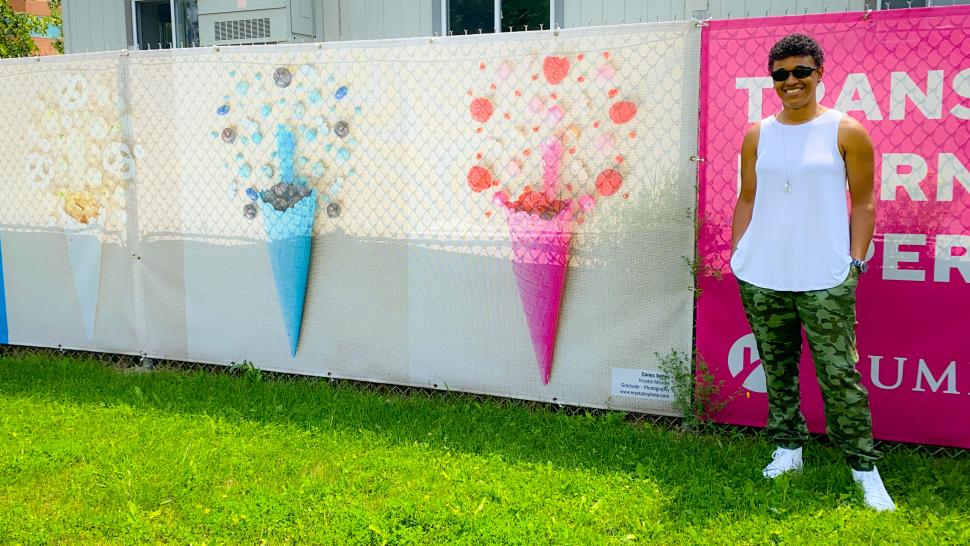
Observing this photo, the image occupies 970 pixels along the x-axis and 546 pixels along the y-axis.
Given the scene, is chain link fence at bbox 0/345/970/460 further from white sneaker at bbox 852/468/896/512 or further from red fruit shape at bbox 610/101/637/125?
red fruit shape at bbox 610/101/637/125

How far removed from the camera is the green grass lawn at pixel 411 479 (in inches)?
123

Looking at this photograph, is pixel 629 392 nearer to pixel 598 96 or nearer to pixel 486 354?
pixel 486 354

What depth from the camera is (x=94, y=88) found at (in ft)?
17.5

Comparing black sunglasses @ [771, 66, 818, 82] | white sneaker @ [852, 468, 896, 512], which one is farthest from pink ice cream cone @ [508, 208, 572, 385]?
white sneaker @ [852, 468, 896, 512]

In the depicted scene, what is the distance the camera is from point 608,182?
4215 millimetres

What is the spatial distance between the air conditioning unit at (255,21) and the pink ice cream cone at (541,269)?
16.9ft

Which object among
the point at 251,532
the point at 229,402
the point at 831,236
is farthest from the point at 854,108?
the point at 229,402

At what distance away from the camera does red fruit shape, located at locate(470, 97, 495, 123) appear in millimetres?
4402

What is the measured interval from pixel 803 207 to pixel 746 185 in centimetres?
31

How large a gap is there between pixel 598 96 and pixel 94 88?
336cm

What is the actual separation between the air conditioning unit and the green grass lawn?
5025 millimetres

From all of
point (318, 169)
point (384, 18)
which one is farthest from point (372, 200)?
point (384, 18)

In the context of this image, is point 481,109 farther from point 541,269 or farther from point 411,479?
point 411,479

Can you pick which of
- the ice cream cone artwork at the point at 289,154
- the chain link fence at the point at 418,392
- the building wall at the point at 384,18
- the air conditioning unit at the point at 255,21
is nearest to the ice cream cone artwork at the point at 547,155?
the chain link fence at the point at 418,392
